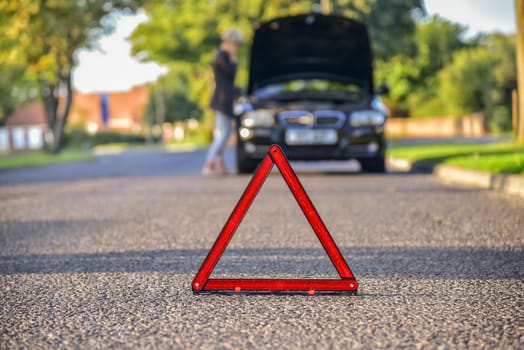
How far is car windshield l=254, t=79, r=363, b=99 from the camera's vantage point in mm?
11609

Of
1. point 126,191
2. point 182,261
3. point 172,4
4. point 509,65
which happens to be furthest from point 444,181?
point 509,65

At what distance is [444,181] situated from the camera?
10.2m

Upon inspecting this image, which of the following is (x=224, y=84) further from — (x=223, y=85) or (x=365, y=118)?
(x=365, y=118)

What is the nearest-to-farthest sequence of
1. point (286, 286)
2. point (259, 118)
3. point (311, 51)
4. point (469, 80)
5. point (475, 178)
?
point (286, 286) → point (475, 178) → point (259, 118) → point (311, 51) → point (469, 80)

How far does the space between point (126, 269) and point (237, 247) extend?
0.96 m

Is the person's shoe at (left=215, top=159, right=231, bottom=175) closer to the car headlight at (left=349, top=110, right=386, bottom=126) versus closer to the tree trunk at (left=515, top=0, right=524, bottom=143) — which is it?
the car headlight at (left=349, top=110, right=386, bottom=126)

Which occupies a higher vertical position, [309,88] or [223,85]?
[223,85]

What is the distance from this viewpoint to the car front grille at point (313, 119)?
10.9 metres

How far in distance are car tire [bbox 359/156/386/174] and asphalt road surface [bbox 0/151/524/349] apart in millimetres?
3256

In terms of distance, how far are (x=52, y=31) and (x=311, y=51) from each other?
845 centimetres

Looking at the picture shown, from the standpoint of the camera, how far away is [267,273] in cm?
408

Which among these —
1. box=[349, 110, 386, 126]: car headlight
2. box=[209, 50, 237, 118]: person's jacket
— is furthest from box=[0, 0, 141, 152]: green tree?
box=[349, 110, 386, 126]: car headlight

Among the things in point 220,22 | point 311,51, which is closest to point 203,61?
point 220,22

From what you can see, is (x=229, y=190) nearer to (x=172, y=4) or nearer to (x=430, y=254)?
(x=430, y=254)
